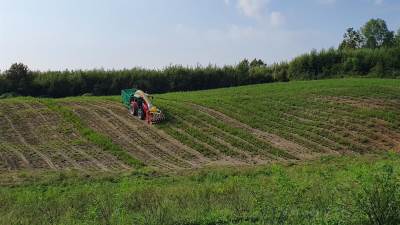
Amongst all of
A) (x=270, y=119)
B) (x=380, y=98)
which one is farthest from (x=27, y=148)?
(x=380, y=98)

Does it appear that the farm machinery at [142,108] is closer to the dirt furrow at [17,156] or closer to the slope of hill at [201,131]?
the slope of hill at [201,131]

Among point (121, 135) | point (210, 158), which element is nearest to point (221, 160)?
point (210, 158)

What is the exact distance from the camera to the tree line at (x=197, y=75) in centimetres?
3988

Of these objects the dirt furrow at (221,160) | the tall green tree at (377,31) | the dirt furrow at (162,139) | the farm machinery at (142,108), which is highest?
the tall green tree at (377,31)

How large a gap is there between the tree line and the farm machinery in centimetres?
1428

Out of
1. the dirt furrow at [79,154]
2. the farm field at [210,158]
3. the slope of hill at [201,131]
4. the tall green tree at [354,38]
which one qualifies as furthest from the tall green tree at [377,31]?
the dirt furrow at [79,154]

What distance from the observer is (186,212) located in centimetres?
780

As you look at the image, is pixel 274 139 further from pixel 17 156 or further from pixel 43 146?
pixel 17 156

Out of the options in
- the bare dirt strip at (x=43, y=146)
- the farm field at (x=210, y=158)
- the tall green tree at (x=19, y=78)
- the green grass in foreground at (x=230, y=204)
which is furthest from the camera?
the tall green tree at (x=19, y=78)

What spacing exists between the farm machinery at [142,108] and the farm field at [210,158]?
1.56 ft

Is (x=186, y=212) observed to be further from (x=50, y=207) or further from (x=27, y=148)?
(x=27, y=148)

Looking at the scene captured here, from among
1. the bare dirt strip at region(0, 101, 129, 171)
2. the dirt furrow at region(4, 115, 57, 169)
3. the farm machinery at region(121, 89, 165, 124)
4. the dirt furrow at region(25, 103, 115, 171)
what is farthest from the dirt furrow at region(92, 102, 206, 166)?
the dirt furrow at region(4, 115, 57, 169)

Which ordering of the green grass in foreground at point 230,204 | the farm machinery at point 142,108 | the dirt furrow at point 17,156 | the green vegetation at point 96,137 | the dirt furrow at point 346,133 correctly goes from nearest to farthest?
the green grass in foreground at point 230,204
the dirt furrow at point 17,156
the green vegetation at point 96,137
the dirt furrow at point 346,133
the farm machinery at point 142,108

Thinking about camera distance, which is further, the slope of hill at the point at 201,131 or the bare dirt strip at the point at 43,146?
the slope of hill at the point at 201,131
